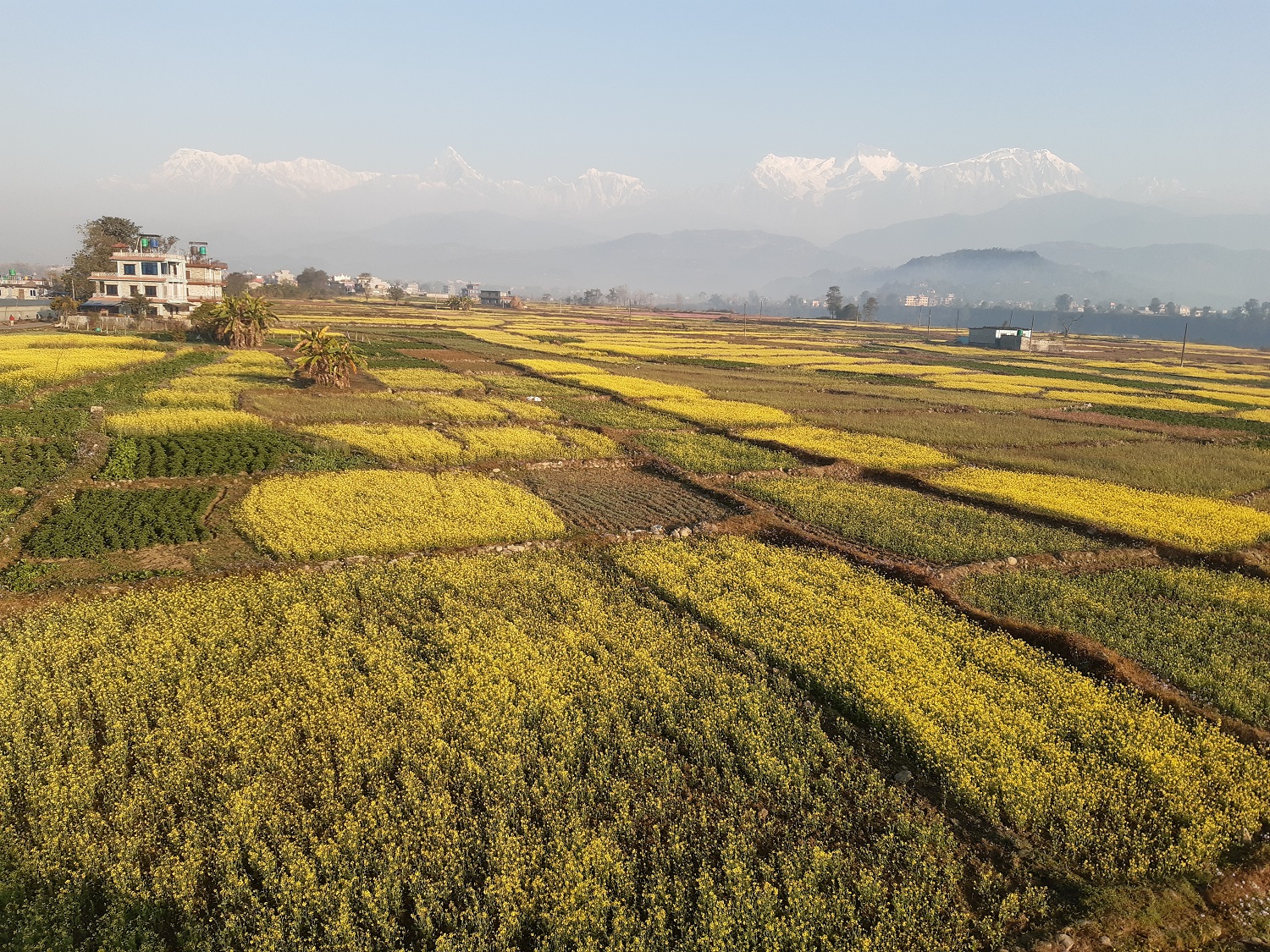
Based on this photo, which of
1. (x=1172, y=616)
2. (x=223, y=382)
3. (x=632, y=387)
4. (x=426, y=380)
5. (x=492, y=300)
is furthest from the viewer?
(x=492, y=300)

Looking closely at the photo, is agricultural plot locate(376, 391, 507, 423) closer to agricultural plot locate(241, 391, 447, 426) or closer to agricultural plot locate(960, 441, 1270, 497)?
agricultural plot locate(241, 391, 447, 426)

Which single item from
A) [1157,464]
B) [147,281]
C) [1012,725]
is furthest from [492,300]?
[1012,725]

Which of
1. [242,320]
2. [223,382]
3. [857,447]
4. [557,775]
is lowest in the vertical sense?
[557,775]

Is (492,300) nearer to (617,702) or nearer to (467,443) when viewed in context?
(467,443)

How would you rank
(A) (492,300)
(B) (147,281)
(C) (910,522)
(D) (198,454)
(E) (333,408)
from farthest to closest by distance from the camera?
(A) (492,300), (B) (147,281), (E) (333,408), (D) (198,454), (C) (910,522)

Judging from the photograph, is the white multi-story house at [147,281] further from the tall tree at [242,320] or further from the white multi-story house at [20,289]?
the white multi-story house at [20,289]

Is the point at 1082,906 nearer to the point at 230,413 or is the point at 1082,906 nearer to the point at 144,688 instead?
the point at 144,688

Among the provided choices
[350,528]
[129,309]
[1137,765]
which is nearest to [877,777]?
[1137,765]
